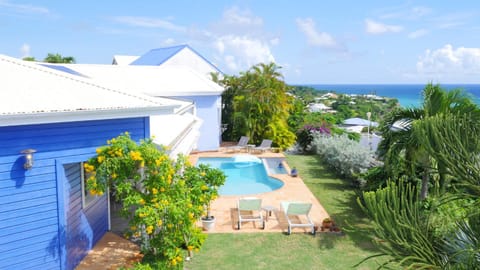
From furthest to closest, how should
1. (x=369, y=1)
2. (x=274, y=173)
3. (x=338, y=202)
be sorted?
(x=274, y=173)
(x=369, y=1)
(x=338, y=202)

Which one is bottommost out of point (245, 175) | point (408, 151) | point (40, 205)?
point (245, 175)

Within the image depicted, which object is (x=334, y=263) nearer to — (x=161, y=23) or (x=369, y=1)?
(x=369, y=1)

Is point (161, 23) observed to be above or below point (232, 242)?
above

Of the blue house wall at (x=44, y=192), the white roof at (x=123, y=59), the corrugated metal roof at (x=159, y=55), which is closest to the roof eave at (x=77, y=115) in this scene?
the blue house wall at (x=44, y=192)

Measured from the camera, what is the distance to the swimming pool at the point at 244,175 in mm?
24484

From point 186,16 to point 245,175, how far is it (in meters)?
20.5

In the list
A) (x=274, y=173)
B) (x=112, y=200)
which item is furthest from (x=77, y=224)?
(x=274, y=173)

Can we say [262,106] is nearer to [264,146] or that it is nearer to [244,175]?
[264,146]

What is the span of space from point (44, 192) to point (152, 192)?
282 cm

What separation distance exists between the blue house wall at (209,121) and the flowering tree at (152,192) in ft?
74.4

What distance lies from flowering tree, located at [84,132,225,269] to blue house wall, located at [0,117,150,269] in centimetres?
75

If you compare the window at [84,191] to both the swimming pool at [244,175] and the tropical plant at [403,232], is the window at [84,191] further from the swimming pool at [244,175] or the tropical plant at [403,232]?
the swimming pool at [244,175]

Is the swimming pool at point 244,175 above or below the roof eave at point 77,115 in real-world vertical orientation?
below

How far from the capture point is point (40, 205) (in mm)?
9688
